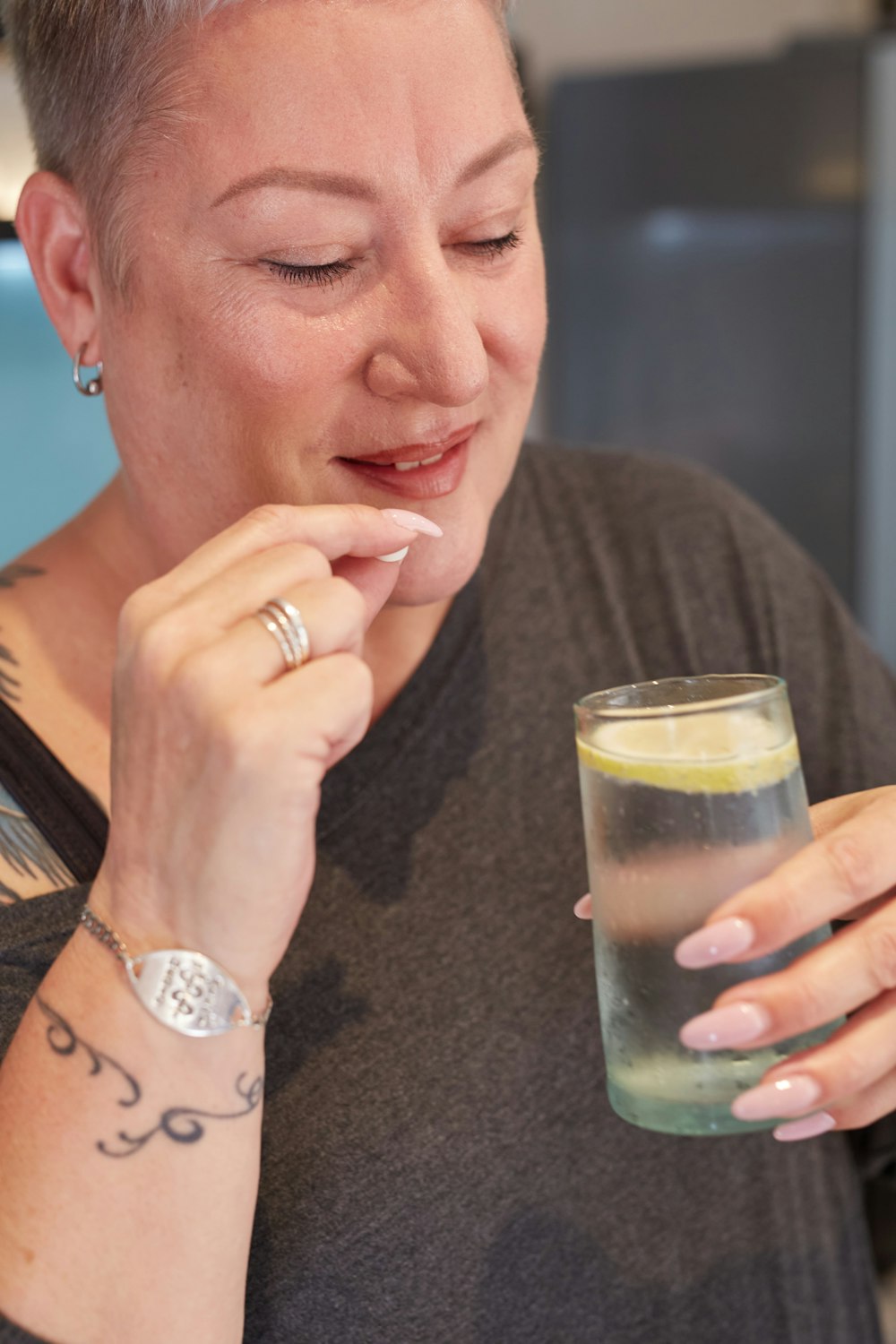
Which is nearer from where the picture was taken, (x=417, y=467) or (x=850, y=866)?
(x=850, y=866)

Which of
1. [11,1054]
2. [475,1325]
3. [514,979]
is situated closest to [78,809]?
[11,1054]

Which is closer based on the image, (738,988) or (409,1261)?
(738,988)

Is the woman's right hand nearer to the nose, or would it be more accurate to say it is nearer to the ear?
the nose

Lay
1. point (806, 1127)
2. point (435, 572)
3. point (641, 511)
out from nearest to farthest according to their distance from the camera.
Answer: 1. point (806, 1127)
2. point (435, 572)
3. point (641, 511)

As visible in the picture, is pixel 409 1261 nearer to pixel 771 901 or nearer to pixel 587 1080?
pixel 587 1080

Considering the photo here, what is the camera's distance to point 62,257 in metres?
1.18

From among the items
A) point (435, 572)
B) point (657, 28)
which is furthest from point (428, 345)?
point (657, 28)

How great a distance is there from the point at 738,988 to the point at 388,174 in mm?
623

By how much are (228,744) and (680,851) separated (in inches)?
11.2

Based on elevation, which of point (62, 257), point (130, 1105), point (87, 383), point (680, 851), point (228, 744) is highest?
point (62, 257)

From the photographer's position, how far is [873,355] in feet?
10.8

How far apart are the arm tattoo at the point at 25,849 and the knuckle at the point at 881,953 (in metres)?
0.62

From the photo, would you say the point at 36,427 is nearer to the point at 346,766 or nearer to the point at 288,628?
the point at 346,766

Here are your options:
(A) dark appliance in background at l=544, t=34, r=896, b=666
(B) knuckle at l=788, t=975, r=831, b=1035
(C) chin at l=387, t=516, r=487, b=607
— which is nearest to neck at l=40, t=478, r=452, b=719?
(C) chin at l=387, t=516, r=487, b=607
